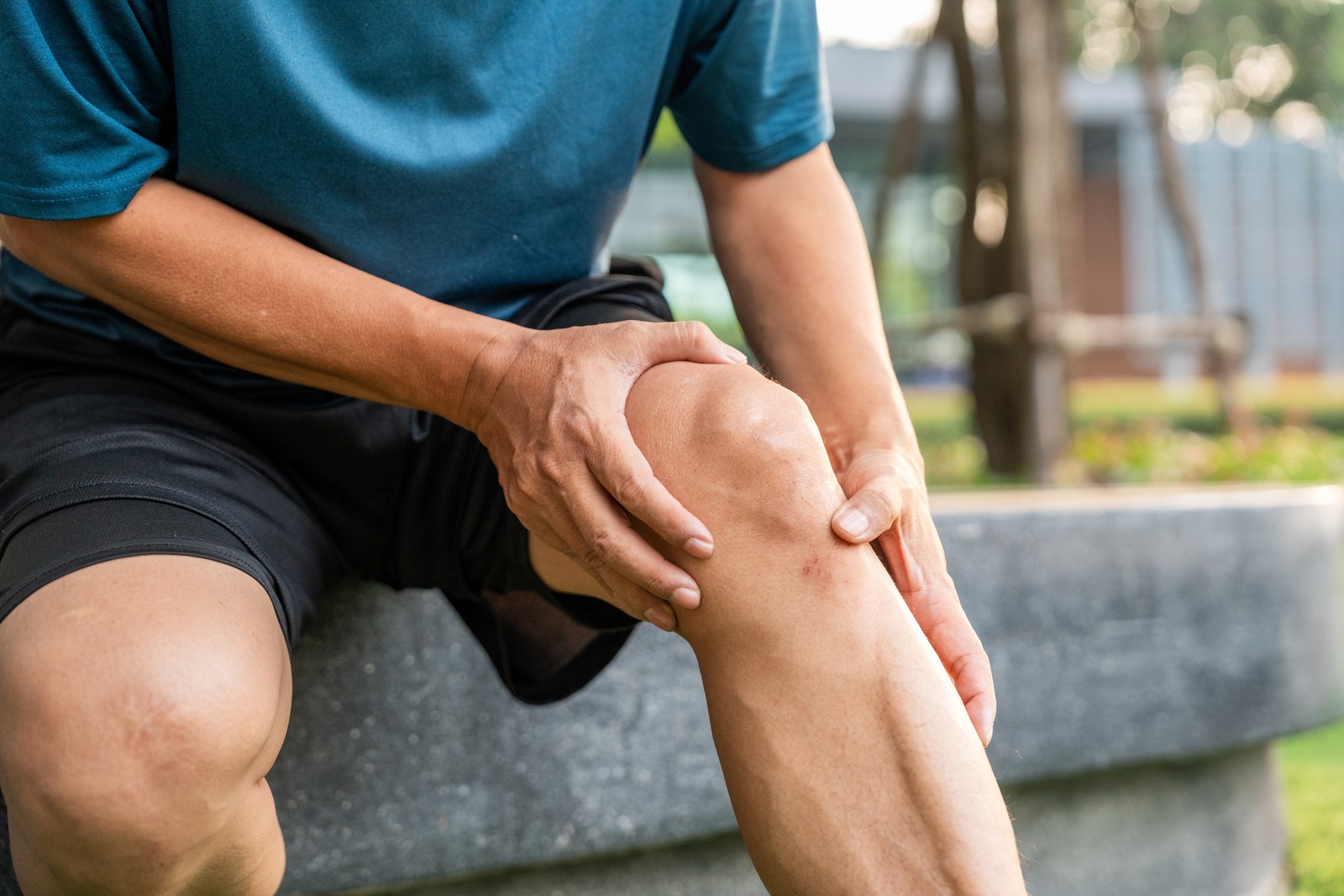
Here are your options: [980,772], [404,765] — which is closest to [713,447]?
[980,772]

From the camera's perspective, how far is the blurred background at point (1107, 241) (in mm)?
5090

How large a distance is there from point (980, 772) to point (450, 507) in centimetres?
64

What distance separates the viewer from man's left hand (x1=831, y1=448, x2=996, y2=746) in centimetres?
91

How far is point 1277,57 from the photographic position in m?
28.9

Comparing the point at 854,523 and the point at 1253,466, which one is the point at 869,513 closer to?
the point at 854,523

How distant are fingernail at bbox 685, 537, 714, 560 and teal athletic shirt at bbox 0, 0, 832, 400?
1.68 feet

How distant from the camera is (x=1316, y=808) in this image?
2.57 meters

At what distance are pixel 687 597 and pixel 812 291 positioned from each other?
1.78 ft

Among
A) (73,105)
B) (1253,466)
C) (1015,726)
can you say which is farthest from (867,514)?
(1253,466)

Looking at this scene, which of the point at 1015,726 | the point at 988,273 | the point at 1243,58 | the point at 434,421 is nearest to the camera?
the point at 434,421

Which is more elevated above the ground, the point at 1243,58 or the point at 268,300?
the point at 268,300

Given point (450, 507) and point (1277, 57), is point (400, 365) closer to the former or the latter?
point (450, 507)

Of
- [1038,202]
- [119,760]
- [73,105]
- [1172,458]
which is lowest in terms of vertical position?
[1172,458]

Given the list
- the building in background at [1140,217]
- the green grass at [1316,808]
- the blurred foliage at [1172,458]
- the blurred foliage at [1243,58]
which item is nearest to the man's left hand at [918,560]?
the green grass at [1316,808]
